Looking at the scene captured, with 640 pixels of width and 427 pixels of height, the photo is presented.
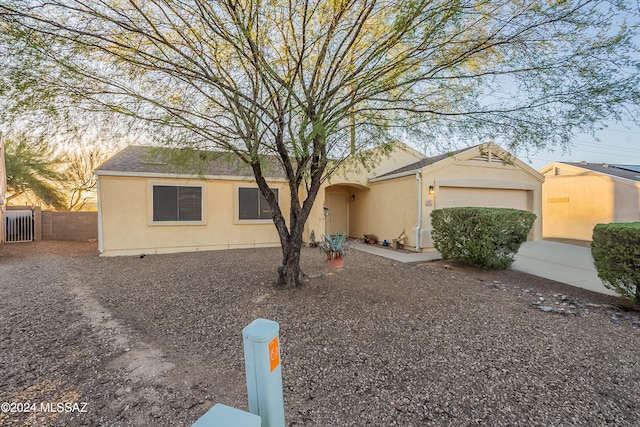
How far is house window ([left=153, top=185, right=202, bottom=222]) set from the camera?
9.76 m

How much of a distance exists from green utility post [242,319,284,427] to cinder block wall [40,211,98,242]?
16144 millimetres

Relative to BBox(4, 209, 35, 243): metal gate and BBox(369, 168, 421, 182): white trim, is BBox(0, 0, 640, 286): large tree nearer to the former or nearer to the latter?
BBox(369, 168, 421, 182): white trim

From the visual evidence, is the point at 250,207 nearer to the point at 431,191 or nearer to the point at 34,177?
the point at 431,191

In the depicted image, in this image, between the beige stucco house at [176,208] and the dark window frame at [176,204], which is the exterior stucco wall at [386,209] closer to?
the beige stucco house at [176,208]

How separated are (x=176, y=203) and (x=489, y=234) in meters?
9.52

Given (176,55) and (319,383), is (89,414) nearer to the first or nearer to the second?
(319,383)

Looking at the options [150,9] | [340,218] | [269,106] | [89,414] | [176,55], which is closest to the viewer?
[89,414]

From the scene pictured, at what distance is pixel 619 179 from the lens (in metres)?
12.2

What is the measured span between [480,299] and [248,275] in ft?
14.9

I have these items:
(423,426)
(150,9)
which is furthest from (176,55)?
(423,426)

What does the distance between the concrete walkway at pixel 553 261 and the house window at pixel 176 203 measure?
6024 mm

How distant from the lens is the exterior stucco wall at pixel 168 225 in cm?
920

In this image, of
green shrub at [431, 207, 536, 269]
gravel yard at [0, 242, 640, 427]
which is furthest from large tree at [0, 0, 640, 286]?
green shrub at [431, 207, 536, 269]

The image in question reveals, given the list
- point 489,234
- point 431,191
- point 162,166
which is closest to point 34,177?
point 162,166
